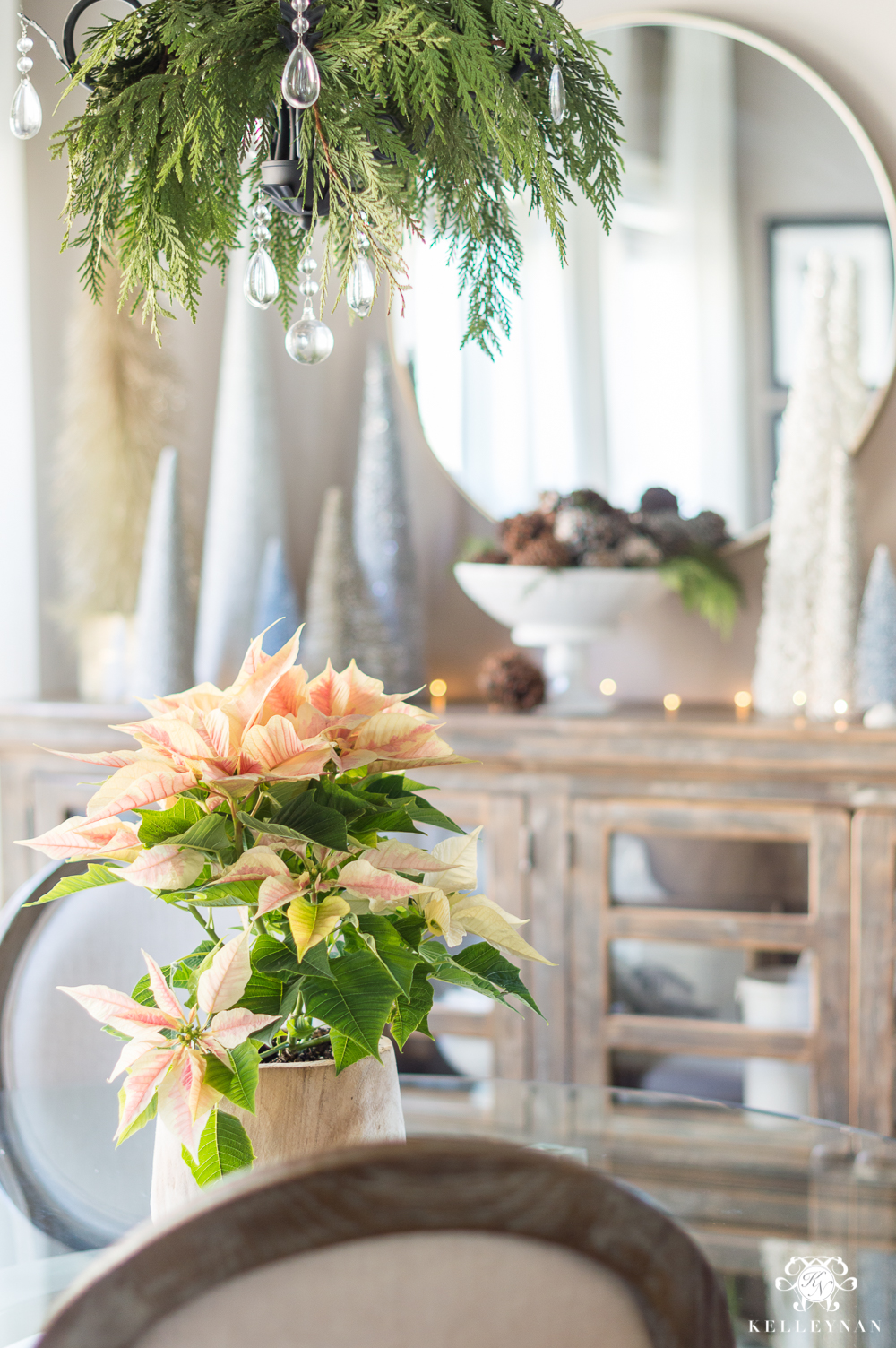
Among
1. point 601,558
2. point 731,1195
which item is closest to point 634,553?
point 601,558

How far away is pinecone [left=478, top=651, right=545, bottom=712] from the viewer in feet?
6.75

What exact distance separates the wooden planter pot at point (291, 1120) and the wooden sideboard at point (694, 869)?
1.15 metres

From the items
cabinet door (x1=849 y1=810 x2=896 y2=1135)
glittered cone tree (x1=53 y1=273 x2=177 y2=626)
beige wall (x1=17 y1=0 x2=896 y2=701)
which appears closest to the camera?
cabinet door (x1=849 y1=810 x2=896 y2=1135)

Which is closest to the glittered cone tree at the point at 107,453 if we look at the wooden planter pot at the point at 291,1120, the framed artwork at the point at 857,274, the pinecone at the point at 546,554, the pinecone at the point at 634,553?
the pinecone at the point at 546,554

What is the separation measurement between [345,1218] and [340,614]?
176 centimetres

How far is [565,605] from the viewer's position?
2064 millimetres

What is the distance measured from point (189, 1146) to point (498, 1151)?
0.90ft

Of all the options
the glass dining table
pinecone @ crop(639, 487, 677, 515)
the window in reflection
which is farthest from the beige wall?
the glass dining table

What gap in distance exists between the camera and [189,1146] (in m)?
0.65

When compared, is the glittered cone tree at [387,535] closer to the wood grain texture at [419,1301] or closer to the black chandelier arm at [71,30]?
the black chandelier arm at [71,30]

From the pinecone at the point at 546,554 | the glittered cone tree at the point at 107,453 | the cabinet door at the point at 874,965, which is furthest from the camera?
the glittered cone tree at the point at 107,453

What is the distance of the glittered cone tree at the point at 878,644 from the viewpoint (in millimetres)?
1936

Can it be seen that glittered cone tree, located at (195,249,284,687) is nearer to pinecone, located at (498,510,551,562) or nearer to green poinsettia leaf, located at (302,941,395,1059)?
pinecone, located at (498,510,551,562)

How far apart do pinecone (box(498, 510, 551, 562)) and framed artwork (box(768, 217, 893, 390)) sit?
1.70ft
